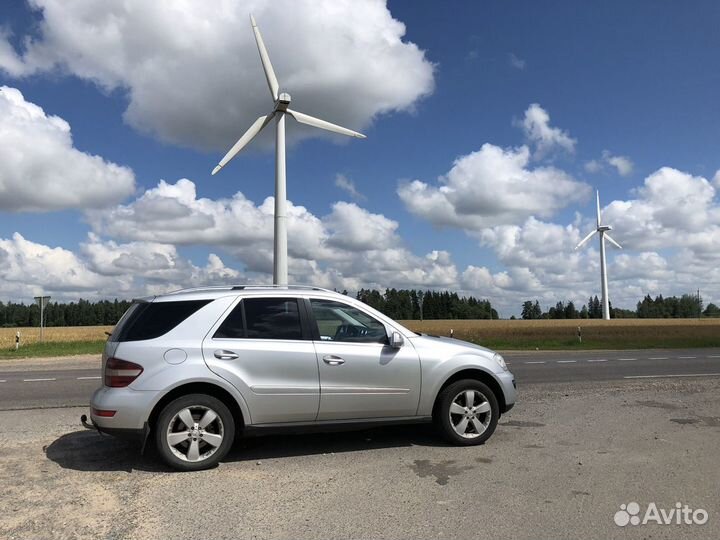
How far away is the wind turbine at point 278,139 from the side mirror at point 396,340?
17.1 m

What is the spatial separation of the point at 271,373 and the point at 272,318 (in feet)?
1.83

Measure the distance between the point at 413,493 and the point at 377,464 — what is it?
89cm

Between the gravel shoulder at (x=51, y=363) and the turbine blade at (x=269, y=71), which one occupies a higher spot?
the turbine blade at (x=269, y=71)

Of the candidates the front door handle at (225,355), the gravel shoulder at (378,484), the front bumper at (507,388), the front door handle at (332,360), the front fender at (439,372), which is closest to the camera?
the gravel shoulder at (378,484)

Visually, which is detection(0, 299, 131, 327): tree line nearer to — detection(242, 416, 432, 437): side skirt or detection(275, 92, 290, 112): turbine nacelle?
detection(275, 92, 290, 112): turbine nacelle

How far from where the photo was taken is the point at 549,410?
8.17m

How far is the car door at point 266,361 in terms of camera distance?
213 inches

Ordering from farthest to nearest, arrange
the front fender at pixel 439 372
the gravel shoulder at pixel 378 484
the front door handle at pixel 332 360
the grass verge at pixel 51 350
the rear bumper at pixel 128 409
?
the grass verge at pixel 51 350 → the front fender at pixel 439 372 → the front door handle at pixel 332 360 → the rear bumper at pixel 128 409 → the gravel shoulder at pixel 378 484

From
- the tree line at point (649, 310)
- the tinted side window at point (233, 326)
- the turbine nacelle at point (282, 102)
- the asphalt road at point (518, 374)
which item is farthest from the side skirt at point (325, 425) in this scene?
the tree line at point (649, 310)

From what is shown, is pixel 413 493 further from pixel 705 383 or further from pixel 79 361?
pixel 79 361

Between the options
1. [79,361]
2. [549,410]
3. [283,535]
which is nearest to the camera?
[283,535]

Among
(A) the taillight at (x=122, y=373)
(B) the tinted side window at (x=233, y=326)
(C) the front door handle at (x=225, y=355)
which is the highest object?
(B) the tinted side window at (x=233, y=326)

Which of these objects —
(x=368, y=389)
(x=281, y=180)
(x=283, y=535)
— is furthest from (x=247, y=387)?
(x=281, y=180)

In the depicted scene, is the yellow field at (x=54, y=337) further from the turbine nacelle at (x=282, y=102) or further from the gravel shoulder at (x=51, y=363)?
the turbine nacelle at (x=282, y=102)
